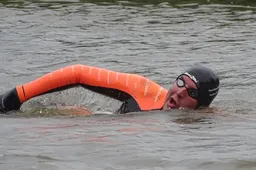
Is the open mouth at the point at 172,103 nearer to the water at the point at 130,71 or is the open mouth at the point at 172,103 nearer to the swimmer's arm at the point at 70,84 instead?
the water at the point at 130,71

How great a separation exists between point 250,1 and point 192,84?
1461cm

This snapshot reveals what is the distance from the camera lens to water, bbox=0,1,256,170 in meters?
6.21

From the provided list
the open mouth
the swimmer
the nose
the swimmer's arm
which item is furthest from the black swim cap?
the swimmer's arm

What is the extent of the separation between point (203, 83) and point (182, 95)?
0.92 ft

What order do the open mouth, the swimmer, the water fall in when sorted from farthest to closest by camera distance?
1. the swimmer
2. the open mouth
3. the water

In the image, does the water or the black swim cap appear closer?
the water

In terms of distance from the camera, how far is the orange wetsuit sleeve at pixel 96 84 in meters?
8.25

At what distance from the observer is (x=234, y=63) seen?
12.9 meters

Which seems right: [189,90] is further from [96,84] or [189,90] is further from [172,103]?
[96,84]

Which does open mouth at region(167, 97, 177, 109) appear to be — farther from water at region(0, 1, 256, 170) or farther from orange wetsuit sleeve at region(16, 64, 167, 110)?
orange wetsuit sleeve at region(16, 64, 167, 110)

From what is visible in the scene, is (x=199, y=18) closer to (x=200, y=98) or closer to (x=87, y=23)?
(x=87, y=23)

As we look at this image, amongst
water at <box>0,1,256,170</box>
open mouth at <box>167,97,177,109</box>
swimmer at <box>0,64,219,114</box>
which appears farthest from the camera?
swimmer at <box>0,64,219,114</box>

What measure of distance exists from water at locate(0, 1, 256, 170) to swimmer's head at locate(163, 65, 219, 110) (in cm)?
13

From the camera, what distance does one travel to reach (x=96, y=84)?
835 cm
